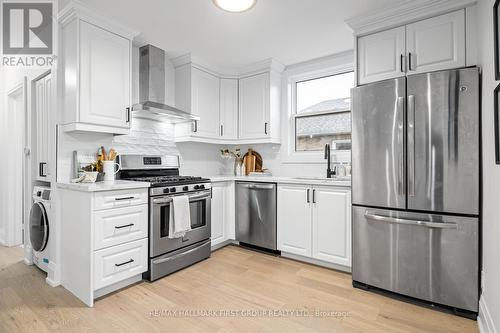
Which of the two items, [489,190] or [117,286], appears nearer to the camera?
[489,190]

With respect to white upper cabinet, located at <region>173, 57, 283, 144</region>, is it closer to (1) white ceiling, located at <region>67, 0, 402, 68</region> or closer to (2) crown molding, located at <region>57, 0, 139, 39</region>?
(1) white ceiling, located at <region>67, 0, 402, 68</region>

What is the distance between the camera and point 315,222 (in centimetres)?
295

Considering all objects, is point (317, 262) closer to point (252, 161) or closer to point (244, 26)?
point (252, 161)

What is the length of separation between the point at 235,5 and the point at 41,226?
2814mm

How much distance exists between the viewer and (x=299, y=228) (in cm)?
308

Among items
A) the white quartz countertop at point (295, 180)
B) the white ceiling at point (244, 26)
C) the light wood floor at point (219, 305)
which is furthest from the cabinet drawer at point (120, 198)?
the white ceiling at point (244, 26)

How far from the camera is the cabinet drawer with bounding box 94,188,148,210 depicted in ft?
7.22

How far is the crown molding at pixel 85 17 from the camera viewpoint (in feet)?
7.70

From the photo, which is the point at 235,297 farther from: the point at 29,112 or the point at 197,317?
the point at 29,112

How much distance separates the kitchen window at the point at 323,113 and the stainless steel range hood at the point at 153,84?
60.5 inches

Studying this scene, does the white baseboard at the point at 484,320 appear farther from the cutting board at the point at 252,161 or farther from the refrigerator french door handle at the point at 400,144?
the cutting board at the point at 252,161

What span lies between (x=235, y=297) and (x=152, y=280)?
34.1 inches

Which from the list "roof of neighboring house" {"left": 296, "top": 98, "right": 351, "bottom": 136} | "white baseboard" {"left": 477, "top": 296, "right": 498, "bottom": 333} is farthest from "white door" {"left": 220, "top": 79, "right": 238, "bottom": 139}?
"white baseboard" {"left": 477, "top": 296, "right": 498, "bottom": 333}

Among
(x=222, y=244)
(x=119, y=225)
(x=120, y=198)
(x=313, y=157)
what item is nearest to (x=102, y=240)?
(x=119, y=225)
